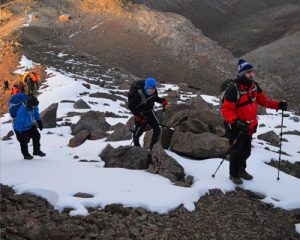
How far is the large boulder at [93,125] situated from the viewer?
14.6 meters

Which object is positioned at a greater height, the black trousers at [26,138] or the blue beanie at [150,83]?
the blue beanie at [150,83]

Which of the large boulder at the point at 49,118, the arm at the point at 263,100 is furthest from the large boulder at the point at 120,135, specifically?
the arm at the point at 263,100

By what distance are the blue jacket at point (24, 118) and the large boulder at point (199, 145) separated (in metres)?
3.31

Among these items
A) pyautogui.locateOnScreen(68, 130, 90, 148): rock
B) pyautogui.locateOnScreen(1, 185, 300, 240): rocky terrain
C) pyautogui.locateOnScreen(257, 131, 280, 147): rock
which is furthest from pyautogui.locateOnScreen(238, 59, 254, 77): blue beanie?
pyautogui.locateOnScreen(257, 131, 280, 147): rock

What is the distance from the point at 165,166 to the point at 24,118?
356 centimetres

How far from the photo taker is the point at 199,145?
10086 millimetres

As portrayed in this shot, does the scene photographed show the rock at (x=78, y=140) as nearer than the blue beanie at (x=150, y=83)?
No

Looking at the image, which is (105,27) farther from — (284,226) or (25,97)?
(284,226)

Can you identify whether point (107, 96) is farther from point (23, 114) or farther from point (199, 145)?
point (199, 145)

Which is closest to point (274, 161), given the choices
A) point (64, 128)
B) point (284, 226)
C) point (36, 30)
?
point (284, 226)

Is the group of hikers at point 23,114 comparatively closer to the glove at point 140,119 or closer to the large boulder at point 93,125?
the glove at point 140,119

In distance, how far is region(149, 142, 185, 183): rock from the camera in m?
8.67

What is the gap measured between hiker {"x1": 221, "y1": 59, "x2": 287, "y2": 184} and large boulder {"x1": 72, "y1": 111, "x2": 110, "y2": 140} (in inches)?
249

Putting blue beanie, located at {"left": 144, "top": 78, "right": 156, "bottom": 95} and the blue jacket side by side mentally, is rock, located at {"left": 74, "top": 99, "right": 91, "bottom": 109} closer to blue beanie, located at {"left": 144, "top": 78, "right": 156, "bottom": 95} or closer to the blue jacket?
the blue jacket
